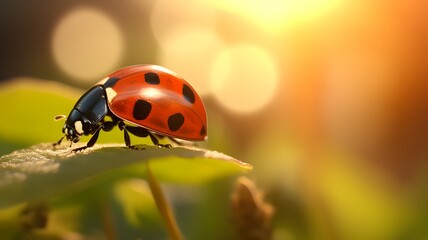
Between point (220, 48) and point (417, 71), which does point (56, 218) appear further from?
point (220, 48)

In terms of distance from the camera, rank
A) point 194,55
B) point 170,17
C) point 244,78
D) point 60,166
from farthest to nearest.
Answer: point 170,17
point 194,55
point 244,78
point 60,166

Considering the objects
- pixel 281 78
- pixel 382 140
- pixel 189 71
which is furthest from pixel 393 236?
pixel 189 71

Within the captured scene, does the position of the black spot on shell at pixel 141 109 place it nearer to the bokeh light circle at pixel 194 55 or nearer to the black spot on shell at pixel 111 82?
the black spot on shell at pixel 111 82

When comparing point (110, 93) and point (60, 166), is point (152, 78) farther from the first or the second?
point (60, 166)

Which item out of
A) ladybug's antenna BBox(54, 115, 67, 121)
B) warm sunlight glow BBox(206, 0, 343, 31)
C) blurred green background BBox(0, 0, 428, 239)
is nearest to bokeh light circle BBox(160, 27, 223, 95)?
blurred green background BBox(0, 0, 428, 239)

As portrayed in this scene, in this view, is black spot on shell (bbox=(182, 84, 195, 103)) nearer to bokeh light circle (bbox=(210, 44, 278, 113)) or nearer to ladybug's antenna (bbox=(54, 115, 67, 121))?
ladybug's antenna (bbox=(54, 115, 67, 121))

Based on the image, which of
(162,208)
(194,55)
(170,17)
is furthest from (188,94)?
(170,17)

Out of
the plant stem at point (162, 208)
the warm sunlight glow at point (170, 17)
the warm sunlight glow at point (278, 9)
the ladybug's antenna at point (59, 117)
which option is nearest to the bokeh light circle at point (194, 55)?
the warm sunlight glow at point (170, 17)
